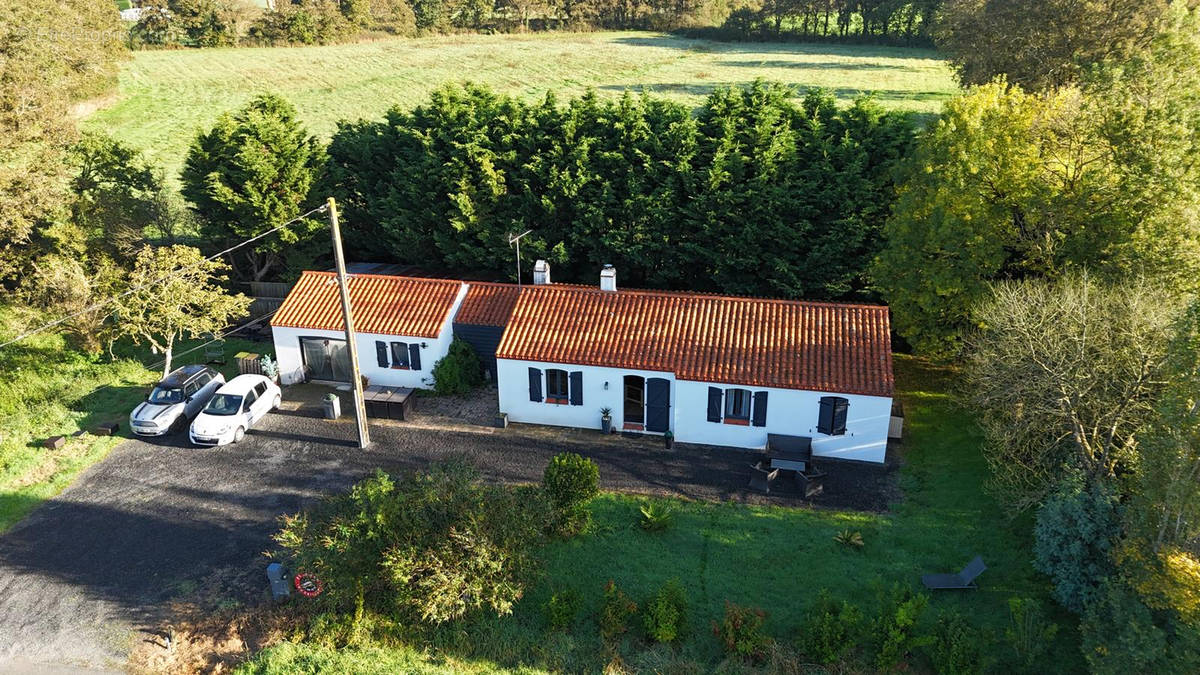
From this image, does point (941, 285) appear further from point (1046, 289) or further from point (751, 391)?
point (751, 391)

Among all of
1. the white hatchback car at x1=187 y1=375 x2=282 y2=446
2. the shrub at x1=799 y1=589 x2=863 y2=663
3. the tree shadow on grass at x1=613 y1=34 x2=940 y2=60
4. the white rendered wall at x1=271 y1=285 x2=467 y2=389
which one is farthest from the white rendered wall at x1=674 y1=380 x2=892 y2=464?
the tree shadow on grass at x1=613 y1=34 x2=940 y2=60

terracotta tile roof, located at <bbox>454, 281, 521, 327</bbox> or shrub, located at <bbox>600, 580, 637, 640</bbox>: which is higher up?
terracotta tile roof, located at <bbox>454, 281, 521, 327</bbox>

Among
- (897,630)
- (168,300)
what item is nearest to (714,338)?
(897,630)

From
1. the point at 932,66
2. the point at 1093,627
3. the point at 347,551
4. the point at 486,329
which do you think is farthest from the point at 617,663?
the point at 932,66

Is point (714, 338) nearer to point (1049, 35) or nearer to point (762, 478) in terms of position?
point (762, 478)

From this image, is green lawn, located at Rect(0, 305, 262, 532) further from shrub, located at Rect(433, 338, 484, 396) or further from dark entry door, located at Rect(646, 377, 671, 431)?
dark entry door, located at Rect(646, 377, 671, 431)

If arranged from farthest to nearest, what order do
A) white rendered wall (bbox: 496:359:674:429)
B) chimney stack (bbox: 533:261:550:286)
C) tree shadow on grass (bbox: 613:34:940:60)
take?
1. tree shadow on grass (bbox: 613:34:940:60)
2. chimney stack (bbox: 533:261:550:286)
3. white rendered wall (bbox: 496:359:674:429)

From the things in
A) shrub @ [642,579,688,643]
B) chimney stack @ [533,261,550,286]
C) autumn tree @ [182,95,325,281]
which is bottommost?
shrub @ [642,579,688,643]
